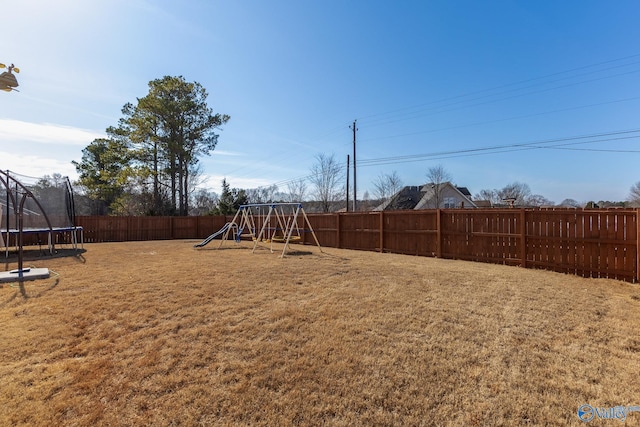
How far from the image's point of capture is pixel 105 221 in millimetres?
17312

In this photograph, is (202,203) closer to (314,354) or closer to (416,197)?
(416,197)

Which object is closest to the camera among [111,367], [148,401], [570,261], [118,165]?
[148,401]

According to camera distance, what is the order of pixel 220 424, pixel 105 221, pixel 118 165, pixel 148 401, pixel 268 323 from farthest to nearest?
pixel 118 165
pixel 105 221
pixel 268 323
pixel 148 401
pixel 220 424

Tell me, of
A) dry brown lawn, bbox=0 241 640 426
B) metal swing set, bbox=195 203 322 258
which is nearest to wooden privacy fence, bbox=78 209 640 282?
metal swing set, bbox=195 203 322 258

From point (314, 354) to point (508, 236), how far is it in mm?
6733

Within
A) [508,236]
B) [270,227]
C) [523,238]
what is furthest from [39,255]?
[523,238]

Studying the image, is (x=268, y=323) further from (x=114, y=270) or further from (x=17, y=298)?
(x=114, y=270)

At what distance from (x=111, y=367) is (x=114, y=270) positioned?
470 centimetres

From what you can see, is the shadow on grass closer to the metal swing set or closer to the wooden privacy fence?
the metal swing set

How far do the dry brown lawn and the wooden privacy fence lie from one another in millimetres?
1584

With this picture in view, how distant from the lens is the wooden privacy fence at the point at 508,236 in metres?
5.96

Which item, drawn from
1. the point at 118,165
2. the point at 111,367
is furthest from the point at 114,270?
the point at 118,165

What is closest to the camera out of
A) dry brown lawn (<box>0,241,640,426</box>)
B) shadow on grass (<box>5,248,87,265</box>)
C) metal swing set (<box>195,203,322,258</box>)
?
dry brown lawn (<box>0,241,640,426</box>)

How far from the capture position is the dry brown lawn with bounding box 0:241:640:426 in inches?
86.8
